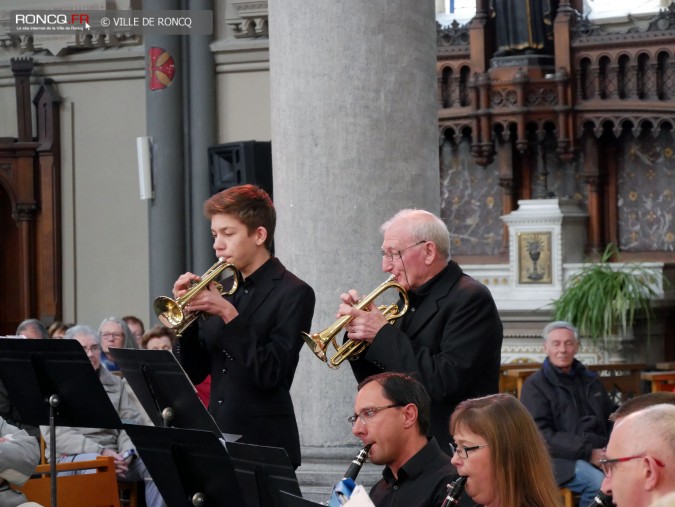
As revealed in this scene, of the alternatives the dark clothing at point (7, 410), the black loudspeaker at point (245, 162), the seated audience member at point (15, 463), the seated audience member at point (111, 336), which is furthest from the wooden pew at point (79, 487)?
the black loudspeaker at point (245, 162)

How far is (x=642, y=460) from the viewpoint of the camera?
2.53 meters

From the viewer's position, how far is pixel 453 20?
12.5 meters

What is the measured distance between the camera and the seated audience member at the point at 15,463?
195 inches

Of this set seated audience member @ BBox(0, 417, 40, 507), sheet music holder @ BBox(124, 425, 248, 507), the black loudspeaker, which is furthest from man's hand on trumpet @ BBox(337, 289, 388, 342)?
the black loudspeaker

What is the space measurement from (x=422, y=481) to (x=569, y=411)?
3.53 m

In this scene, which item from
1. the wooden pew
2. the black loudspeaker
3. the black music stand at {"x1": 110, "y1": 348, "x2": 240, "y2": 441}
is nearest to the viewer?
the black music stand at {"x1": 110, "y1": 348, "x2": 240, "y2": 441}

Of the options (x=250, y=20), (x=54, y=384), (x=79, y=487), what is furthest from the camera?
(x=250, y=20)

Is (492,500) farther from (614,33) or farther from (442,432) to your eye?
(614,33)

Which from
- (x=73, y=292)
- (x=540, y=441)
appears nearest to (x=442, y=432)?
(x=540, y=441)

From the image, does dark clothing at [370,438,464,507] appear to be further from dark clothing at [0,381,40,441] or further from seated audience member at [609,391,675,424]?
dark clothing at [0,381,40,441]

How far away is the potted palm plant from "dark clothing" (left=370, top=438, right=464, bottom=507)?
6.85 m

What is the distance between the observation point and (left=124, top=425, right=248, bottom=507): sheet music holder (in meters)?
3.56

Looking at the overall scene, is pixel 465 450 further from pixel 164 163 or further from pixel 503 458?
pixel 164 163

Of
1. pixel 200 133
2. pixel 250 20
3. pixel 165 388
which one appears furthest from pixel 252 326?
pixel 250 20
